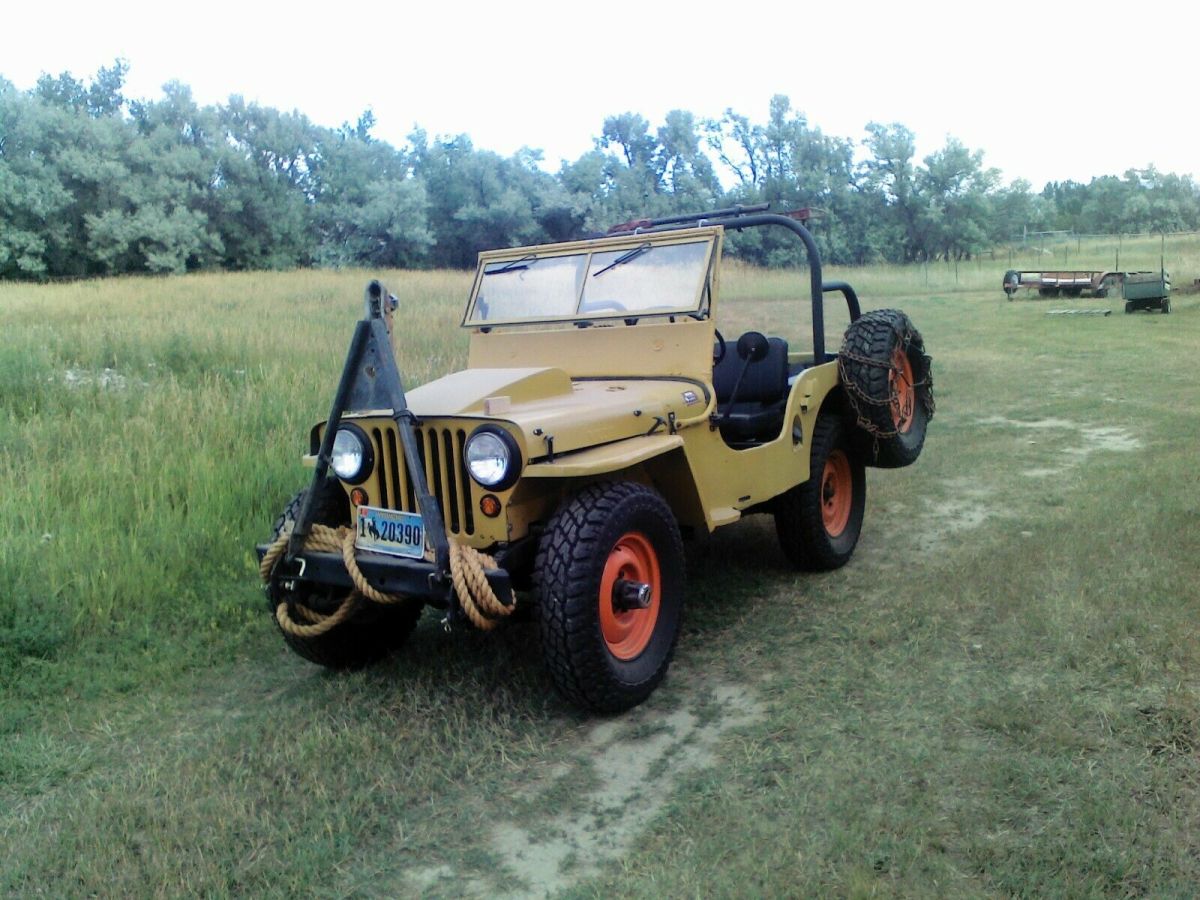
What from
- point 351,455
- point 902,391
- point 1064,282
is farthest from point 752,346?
point 1064,282

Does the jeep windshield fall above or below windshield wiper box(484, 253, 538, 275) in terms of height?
below

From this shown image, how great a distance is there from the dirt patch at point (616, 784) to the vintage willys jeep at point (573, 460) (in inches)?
6.1

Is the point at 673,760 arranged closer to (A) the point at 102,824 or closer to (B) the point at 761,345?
(A) the point at 102,824

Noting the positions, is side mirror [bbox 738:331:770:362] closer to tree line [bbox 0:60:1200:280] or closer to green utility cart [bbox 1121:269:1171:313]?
green utility cart [bbox 1121:269:1171:313]

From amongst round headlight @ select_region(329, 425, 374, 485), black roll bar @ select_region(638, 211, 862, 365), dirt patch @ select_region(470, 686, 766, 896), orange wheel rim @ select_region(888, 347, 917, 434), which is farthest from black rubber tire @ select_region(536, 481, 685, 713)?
orange wheel rim @ select_region(888, 347, 917, 434)

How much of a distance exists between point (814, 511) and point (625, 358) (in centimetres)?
133

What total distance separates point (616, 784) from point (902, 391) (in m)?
3.57

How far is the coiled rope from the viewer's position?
3.50m

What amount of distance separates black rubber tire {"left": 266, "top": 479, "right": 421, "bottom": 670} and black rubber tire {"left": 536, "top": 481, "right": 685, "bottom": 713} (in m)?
0.91

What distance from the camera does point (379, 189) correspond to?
109 feet

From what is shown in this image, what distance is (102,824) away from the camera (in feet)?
10.2

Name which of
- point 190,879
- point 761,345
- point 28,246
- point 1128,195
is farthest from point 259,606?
point 1128,195

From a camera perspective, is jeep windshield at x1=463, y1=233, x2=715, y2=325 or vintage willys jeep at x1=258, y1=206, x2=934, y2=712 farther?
jeep windshield at x1=463, y1=233, x2=715, y2=325

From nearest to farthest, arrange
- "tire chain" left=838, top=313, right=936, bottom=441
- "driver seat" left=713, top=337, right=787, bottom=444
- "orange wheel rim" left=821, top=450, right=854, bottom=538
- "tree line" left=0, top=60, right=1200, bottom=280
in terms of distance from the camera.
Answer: "driver seat" left=713, top=337, right=787, bottom=444, "tire chain" left=838, top=313, right=936, bottom=441, "orange wheel rim" left=821, top=450, right=854, bottom=538, "tree line" left=0, top=60, right=1200, bottom=280
